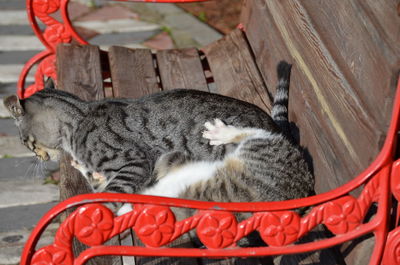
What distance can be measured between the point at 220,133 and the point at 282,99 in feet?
1.24

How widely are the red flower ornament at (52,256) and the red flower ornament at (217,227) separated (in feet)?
1.47

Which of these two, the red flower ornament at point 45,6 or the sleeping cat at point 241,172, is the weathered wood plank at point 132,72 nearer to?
the red flower ornament at point 45,6

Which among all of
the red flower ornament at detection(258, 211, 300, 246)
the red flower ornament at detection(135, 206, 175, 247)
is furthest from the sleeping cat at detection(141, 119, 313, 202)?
the red flower ornament at detection(135, 206, 175, 247)

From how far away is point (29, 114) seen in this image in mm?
3287

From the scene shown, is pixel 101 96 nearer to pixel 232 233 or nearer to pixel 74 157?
pixel 74 157

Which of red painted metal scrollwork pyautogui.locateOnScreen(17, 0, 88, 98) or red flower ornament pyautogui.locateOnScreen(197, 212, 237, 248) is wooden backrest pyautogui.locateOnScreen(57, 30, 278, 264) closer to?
red painted metal scrollwork pyautogui.locateOnScreen(17, 0, 88, 98)

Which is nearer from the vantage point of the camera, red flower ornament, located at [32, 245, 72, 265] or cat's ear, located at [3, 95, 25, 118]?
red flower ornament, located at [32, 245, 72, 265]

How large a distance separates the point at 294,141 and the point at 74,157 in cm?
109

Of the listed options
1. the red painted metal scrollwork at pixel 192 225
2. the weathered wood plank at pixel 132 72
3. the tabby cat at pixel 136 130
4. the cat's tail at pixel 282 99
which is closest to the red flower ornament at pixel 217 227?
the red painted metal scrollwork at pixel 192 225

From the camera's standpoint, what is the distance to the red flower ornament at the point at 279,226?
2.17m

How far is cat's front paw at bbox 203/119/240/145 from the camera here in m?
2.94

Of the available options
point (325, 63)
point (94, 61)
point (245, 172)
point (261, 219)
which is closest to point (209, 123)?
→ point (245, 172)

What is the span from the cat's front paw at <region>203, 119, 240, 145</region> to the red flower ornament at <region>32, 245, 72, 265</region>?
101 cm

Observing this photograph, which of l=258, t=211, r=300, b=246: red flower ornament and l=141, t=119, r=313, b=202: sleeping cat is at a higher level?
l=141, t=119, r=313, b=202: sleeping cat
